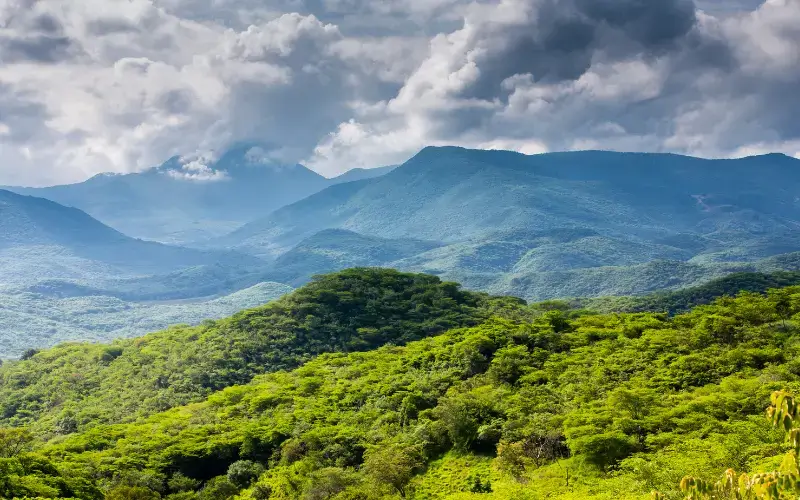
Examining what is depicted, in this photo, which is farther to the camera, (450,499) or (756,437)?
(450,499)

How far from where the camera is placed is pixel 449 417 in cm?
3831

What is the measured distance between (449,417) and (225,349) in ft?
138

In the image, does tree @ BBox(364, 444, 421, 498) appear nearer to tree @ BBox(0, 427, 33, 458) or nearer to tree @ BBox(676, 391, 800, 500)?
tree @ BBox(0, 427, 33, 458)

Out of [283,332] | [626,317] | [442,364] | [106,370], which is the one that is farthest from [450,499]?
[106,370]

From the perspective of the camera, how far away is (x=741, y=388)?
33250 mm

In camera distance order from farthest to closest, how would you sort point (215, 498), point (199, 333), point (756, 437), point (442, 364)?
1. point (199, 333)
2. point (442, 364)
3. point (215, 498)
4. point (756, 437)

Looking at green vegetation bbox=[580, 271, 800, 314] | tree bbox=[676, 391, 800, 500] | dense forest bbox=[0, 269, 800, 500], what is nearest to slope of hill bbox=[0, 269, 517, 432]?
dense forest bbox=[0, 269, 800, 500]

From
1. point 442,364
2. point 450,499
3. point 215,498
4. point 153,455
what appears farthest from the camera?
point 442,364

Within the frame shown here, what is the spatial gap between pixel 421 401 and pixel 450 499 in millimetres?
14812

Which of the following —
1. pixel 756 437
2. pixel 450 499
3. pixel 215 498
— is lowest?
pixel 215 498

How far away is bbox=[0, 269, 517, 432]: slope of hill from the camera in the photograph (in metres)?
66.1

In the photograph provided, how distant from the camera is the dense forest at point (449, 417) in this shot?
30.4m

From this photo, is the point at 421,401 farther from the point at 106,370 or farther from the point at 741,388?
the point at 106,370

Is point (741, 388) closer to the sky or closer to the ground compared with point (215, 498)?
closer to the sky
